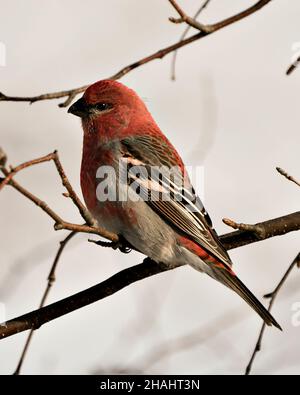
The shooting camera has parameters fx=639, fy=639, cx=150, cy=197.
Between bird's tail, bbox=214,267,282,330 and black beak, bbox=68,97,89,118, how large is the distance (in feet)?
4.88

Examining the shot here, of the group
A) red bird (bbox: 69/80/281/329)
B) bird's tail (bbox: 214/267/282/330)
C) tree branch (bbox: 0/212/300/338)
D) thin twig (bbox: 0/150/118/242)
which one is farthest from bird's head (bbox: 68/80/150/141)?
thin twig (bbox: 0/150/118/242)

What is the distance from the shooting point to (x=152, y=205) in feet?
12.5

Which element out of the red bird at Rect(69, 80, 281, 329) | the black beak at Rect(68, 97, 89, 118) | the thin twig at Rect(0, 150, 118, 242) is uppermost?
the black beak at Rect(68, 97, 89, 118)

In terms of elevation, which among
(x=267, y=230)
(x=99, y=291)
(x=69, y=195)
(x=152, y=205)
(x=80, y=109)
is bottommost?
(x=69, y=195)

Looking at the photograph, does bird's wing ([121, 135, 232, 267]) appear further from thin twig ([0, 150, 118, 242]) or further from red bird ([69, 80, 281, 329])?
thin twig ([0, 150, 118, 242])

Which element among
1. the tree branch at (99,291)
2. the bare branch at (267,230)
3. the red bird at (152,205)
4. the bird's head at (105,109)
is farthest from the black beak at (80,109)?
the bare branch at (267,230)

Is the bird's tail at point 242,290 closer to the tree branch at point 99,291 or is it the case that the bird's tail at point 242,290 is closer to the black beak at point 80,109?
the tree branch at point 99,291

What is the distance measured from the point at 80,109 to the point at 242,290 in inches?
67.7

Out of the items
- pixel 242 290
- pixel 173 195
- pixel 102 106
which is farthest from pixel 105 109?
pixel 242 290

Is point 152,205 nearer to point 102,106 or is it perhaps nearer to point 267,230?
point 267,230

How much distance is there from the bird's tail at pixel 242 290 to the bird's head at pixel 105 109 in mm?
1278

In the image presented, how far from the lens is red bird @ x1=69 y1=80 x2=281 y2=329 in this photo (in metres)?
3.66

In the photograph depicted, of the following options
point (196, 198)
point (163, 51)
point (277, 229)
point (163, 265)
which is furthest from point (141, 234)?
point (163, 51)
